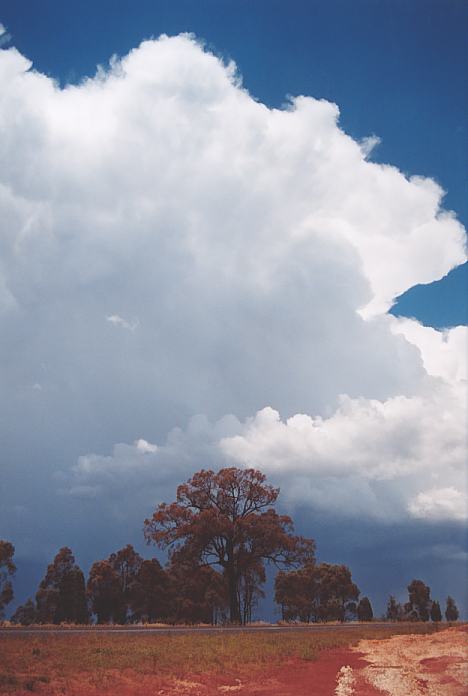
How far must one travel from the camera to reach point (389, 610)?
9225 centimetres

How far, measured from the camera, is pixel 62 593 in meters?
66.2

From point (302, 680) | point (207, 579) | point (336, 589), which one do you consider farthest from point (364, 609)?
point (302, 680)

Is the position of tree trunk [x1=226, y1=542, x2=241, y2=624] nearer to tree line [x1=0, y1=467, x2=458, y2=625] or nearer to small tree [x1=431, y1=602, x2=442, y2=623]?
tree line [x1=0, y1=467, x2=458, y2=625]

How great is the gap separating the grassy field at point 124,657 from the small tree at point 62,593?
42936mm

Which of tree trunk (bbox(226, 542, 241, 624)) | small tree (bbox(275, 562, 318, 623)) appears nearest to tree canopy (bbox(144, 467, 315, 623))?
tree trunk (bbox(226, 542, 241, 624))

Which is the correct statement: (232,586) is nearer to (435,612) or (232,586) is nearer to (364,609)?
(435,612)

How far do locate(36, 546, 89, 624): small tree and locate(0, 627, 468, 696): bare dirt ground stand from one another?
166 ft

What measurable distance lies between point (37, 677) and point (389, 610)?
89.0m

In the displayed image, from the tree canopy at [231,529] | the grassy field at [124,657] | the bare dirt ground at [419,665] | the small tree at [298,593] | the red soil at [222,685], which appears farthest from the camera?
the small tree at [298,593]

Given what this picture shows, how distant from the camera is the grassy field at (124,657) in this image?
1573 centimetres

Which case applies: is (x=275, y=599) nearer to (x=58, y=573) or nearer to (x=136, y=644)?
(x=58, y=573)

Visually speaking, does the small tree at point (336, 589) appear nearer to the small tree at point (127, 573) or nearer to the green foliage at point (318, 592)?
the green foliage at point (318, 592)

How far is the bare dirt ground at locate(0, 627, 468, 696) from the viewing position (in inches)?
622

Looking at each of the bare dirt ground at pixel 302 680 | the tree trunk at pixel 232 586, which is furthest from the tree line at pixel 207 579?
the bare dirt ground at pixel 302 680
